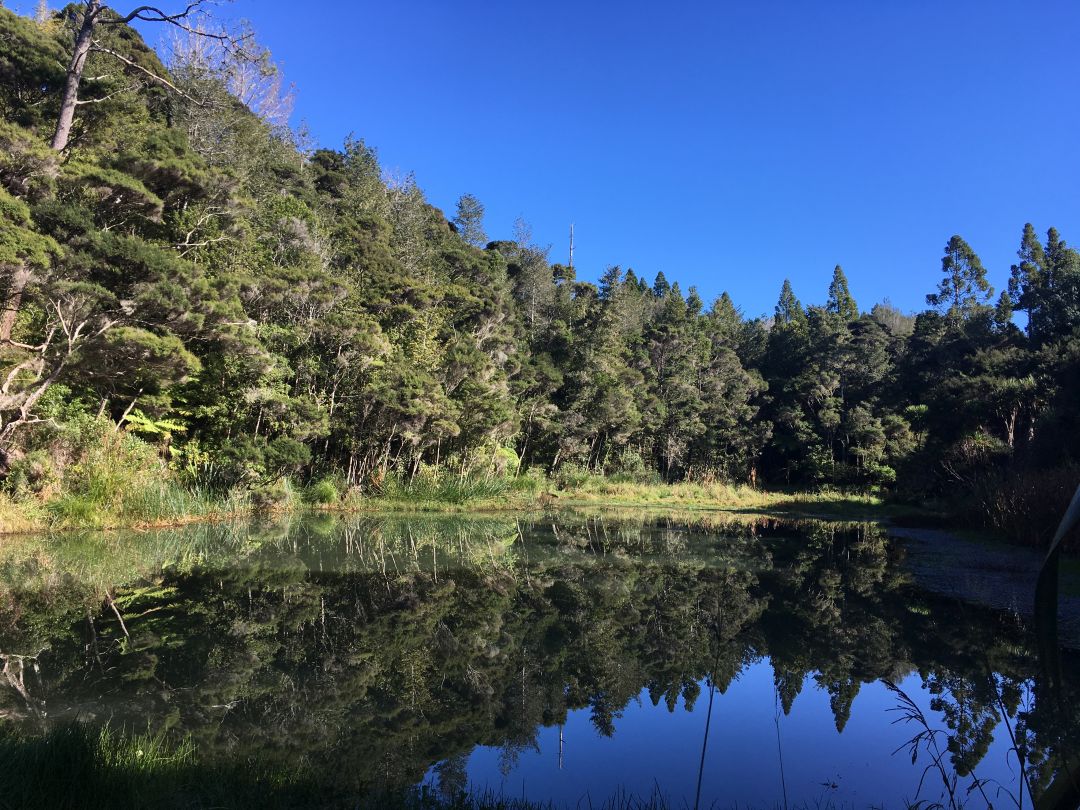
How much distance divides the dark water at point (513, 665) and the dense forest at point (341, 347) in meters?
4.19

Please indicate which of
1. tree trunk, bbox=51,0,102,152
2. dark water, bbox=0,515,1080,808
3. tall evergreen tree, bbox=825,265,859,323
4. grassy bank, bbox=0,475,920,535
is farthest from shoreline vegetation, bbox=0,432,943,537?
tall evergreen tree, bbox=825,265,859,323

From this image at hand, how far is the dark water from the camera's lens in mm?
3404

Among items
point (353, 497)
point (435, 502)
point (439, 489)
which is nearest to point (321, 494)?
point (353, 497)

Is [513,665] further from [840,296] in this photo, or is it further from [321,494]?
[840,296]

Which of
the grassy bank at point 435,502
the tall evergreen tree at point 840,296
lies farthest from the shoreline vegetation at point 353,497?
the tall evergreen tree at point 840,296

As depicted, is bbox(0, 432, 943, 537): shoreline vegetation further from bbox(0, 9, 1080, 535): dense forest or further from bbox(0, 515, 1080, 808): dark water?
bbox(0, 515, 1080, 808): dark water

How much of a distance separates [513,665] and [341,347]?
1365 centimetres

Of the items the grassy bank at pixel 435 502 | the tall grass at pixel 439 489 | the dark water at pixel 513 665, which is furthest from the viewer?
the tall grass at pixel 439 489

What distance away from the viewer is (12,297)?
33.9 ft

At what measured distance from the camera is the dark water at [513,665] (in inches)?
134

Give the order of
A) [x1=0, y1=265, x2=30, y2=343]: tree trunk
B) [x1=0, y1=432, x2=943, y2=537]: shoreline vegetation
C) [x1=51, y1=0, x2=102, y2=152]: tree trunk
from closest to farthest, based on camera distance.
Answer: [x1=0, y1=265, x2=30, y2=343]: tree trunk
[x1=0, y1=432, x2=943, y2=537]: shoreline vegetation
[x1=51, y1=0, x2=102, y2=152]: tree trunk

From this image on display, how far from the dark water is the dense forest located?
4185 millimetres

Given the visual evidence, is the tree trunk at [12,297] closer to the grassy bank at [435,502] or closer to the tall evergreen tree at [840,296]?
the grassy bank at [435,502]

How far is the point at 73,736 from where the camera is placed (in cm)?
272
